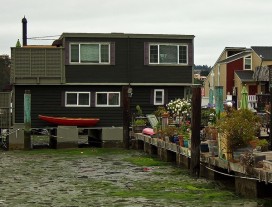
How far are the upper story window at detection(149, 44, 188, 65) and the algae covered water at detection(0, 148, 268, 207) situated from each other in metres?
8.60

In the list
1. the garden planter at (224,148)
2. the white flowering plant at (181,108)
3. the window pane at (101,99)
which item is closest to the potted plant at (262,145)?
the garden planter at (224,148)

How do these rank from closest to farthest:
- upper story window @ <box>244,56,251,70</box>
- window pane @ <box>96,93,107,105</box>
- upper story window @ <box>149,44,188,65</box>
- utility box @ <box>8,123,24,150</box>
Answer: utility box @ <box>8,123,24,150</box>
window pane @ <box>96,93,107,105</box>
upper story window @ <box>149,44,188,65</box>
upper story window @ <box>244,56,251,70</box>

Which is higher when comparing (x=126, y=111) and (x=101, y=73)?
(x=101, y=73)

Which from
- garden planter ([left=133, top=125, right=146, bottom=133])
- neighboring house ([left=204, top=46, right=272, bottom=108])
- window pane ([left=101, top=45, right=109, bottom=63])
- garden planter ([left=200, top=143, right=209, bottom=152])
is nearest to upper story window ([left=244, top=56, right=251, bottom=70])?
neighboring house ([left=204, top=46, right=272, bottom=108])

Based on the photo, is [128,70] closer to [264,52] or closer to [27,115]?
[27,115]

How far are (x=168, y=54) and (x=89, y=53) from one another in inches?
195

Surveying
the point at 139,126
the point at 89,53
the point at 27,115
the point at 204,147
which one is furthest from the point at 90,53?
the point at 204,147

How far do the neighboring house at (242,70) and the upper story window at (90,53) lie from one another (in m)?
28.8

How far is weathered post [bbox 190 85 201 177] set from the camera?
790 inches

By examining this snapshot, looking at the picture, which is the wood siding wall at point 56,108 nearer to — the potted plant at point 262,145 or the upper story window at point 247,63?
the potted plant at point 262,145

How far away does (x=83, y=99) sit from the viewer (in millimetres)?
35469

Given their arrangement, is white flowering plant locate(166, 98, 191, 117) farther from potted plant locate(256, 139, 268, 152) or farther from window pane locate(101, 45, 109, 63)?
potted plant locate(256, 139, 268, 152)

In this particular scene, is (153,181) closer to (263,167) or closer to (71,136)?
(263,167)

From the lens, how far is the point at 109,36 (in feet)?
116
